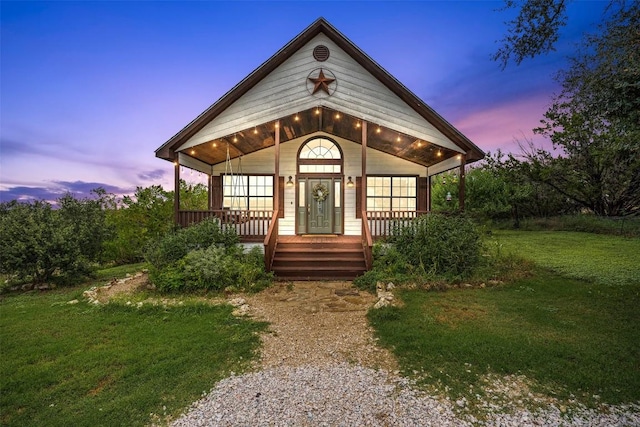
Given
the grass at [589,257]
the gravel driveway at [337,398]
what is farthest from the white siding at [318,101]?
the gravel driveway at [337,398]

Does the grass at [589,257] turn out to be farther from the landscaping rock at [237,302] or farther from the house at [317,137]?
the landscaping rock at [237,302]

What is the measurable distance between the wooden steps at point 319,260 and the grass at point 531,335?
225cm

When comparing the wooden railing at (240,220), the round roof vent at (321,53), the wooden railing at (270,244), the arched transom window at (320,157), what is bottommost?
the wooden railing at (270,244)

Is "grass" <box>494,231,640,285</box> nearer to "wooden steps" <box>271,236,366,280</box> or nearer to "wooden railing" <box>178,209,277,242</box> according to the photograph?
"wooden steps" <box>271,236,366,280</box>

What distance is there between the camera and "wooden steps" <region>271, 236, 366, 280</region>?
7961mm

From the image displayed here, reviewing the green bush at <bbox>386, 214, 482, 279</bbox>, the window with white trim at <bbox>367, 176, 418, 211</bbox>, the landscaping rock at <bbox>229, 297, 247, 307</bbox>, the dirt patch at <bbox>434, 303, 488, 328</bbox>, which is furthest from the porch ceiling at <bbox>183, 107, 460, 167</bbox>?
the dirt patch at <bbox>434, 303, 488, 328</bbox>

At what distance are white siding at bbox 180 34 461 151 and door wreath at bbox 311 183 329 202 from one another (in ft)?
10.1

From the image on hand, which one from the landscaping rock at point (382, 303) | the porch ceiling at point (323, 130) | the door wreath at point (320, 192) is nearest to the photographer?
the landscaping rock at point (382, 303)

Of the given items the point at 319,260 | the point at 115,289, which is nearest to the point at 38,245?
the point at 115,289

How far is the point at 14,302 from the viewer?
6461 millimetres

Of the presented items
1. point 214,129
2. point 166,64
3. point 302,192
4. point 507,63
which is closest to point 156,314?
point 214,129

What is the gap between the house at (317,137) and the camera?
29.1ft

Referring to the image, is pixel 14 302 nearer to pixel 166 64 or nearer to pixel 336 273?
pixel 336 273

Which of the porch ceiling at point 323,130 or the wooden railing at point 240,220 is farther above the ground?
the porch ceiling at point 323,130
